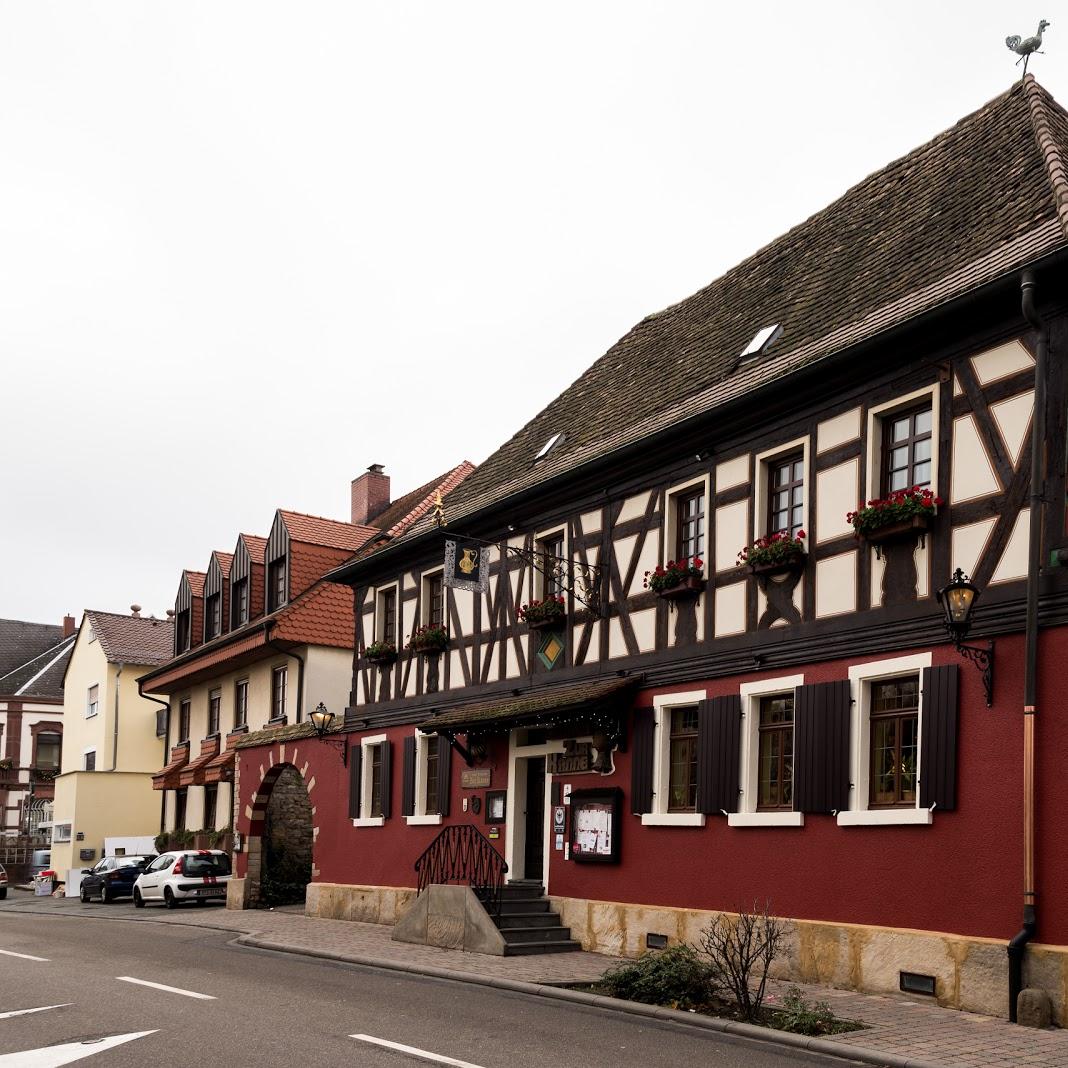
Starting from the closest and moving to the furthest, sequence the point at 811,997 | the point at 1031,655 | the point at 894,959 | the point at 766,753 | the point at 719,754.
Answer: the point at 1031,655 → the point at 811,997 → the point at 894,959 → the point at 766,753 → the point at 719,754

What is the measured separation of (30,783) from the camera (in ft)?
217

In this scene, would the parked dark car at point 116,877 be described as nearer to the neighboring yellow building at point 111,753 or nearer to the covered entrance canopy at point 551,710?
the neighboring yellow building at point 111,753

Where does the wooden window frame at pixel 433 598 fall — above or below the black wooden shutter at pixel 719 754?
above

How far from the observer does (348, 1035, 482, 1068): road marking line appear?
970cm

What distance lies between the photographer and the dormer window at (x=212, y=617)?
3881 cm

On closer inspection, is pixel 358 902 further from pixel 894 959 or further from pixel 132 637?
pixel 132 637

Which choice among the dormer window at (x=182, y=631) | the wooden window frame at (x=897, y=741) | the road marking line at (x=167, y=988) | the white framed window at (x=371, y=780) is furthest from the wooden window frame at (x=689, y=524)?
the dormer window at (x=182, y=631)

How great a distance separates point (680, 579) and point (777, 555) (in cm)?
194

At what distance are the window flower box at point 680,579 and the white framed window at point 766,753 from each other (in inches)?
58.9

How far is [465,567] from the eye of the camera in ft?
68.3

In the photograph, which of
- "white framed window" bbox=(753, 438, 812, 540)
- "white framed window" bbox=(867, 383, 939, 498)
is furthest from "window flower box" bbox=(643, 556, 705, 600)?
"white framed window" bbox=(867, 383, 939, 498)

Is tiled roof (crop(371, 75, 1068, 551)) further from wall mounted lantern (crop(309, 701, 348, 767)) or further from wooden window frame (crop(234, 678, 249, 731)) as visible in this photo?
wooden window frame (crop(234, 678, 249, 731))

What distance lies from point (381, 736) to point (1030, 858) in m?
14.5

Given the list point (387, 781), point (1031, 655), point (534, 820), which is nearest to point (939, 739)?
point (1031, 655)
